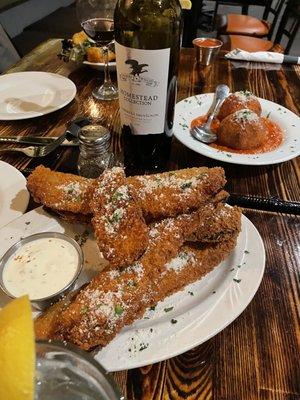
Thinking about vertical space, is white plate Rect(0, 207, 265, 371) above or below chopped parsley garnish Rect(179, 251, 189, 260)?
below

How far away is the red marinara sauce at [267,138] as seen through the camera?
1.21 meters

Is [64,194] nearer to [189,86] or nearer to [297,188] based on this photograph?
[297,188]

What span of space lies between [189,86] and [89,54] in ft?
1.67

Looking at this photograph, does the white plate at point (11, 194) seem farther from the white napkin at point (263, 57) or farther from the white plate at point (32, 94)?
the white napkin at point (263, 57)

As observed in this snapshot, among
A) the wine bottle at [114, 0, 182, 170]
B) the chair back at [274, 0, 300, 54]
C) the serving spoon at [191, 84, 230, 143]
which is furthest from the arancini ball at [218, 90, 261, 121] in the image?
the chair back at [274, 0, 300, 54]

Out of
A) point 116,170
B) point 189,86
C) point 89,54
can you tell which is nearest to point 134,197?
point 116,170

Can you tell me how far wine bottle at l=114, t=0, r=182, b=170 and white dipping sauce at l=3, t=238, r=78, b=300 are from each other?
421 mm

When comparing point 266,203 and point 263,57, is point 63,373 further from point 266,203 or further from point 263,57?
point 263,57

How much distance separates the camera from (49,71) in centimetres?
180

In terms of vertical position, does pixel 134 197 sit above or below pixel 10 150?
above

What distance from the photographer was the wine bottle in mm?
910

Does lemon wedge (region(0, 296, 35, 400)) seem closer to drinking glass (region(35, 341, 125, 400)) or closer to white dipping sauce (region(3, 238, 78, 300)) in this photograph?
drinking glass (region(35, 341, 125, 400))

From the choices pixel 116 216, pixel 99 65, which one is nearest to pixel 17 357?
pixel 116 216

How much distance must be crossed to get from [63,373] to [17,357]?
0.09 metres
